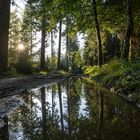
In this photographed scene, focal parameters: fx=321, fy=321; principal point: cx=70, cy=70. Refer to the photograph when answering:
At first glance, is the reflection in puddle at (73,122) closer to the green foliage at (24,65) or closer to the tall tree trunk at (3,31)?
the tall tree trunk at (3,31)

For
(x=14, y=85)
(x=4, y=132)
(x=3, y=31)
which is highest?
(x=3, y=31)

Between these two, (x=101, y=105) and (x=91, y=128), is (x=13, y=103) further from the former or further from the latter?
(x=91, y=128)

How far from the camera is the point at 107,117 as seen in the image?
21.4 feet

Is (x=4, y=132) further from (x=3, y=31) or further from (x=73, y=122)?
(x=3, y=31)

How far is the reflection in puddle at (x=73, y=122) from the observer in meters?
5.02

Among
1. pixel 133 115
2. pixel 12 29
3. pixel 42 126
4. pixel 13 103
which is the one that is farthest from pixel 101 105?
pixel 12 29

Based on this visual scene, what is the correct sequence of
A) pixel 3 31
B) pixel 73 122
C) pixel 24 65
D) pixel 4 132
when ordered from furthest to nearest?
pixel 24 65
pixel 3 31
pixel 73 122
pixel 4 132

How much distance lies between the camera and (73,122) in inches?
238

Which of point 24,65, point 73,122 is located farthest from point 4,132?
point 24,65

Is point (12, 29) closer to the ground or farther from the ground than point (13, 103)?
farther from the ground

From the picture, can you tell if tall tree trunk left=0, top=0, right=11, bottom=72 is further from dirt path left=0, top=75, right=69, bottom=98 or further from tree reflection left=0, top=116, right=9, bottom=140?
tree reflection left=0, top=116, right=9, bottom=140

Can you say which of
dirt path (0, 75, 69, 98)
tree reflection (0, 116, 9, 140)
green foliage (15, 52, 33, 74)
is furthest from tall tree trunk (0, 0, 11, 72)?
tree reflection (0, 116, 9, 140)

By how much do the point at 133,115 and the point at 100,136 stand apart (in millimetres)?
1851

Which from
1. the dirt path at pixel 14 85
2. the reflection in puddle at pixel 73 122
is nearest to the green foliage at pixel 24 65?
the dirt path at pixel 14 85
